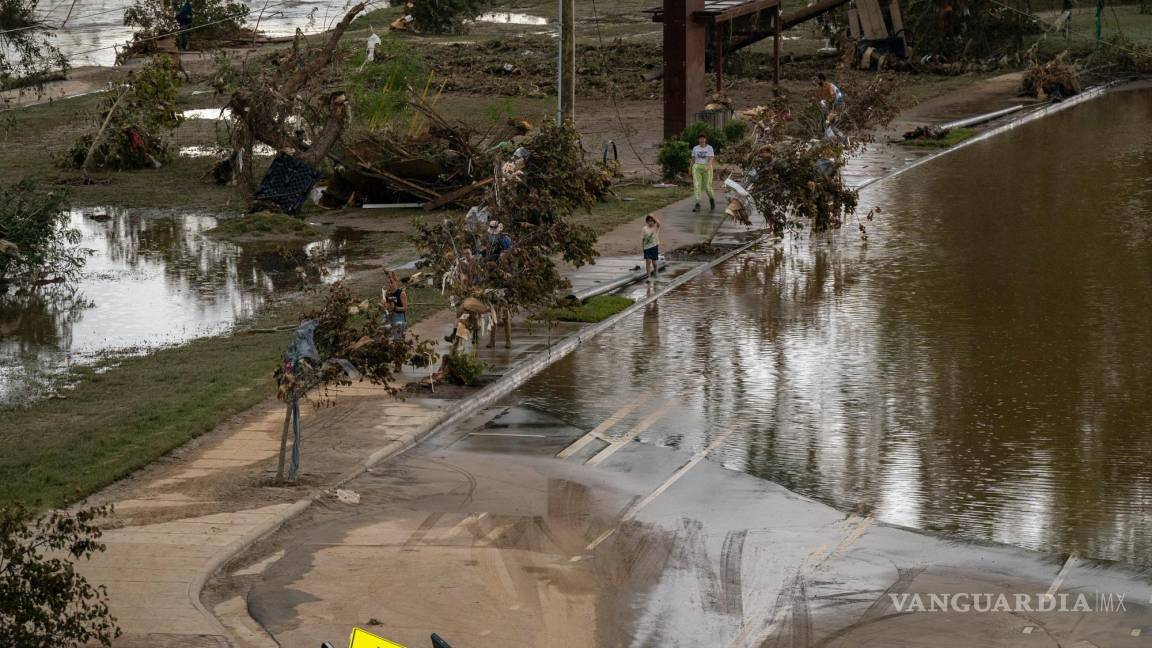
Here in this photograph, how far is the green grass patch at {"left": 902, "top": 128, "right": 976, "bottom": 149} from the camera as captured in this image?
136 feet

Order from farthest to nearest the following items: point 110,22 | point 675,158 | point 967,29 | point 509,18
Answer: point 509,18 < point 110,22 < point 967,29 < point 675,158

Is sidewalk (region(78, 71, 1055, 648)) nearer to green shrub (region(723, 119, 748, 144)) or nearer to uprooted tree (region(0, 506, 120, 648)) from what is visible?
uprooted tree (region(0, 506, 120, 648))

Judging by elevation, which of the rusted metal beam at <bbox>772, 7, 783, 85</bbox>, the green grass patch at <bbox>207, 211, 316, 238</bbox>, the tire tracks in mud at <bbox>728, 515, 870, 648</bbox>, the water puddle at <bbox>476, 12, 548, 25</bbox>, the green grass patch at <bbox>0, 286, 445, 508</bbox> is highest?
the water puddle at <bbox>476, 12, 548, 25</bbox>

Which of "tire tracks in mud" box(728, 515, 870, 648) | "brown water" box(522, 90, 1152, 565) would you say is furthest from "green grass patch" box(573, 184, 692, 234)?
"tire tracks in mud" box(728, 515, 870, 648)

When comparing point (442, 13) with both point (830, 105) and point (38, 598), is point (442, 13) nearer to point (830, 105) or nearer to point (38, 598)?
point (830, 105)

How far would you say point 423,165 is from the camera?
3406cm

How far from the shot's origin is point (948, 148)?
40906 mm

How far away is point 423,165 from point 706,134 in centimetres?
833

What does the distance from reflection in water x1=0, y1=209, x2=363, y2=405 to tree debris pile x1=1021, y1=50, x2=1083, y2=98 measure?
1125 inches

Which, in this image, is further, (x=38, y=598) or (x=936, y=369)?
(x=936, y=369)

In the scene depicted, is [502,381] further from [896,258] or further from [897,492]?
[896,258]

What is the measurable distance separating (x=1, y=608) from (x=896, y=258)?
66.4 ft

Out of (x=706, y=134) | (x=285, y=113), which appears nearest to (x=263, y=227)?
(x=285, y=113)

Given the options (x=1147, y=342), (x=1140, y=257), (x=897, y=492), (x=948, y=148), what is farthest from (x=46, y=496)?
(x=948, y=148)
